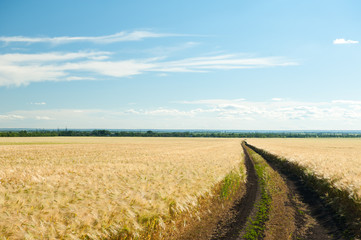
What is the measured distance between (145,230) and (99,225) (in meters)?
1.46

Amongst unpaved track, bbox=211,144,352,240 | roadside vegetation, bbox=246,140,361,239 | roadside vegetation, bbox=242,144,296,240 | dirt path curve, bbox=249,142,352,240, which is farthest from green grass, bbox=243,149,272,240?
roadside vegetation, bbox=246,140,361,239

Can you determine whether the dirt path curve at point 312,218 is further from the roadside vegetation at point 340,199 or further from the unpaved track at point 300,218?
the roadside vegetation at point 340,199

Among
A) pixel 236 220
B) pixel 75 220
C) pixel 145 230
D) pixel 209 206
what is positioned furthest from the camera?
pixel 209 206

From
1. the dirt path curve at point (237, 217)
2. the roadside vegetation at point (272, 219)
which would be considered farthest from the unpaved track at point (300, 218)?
the roadside vegetation at point (272, 219)

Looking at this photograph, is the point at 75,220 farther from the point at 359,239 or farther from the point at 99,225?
the point at 359,239

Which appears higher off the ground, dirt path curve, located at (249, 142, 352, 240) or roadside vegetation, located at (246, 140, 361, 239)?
roadside vegetation, located at (246, 140, 361, 239)

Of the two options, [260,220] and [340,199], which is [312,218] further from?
[260,220]

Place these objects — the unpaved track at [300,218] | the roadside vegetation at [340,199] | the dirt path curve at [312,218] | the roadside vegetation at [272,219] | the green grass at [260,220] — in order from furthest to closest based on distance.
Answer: the roadside vegetation at [340,199]
the dirt path curve at [312,218]
the unpaved track at [300,218]
the roadside vegetation at [272,219]
the green grass at [260,220]

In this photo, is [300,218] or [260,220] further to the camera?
[300,218]

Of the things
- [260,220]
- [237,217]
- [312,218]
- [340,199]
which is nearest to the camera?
[260,220]

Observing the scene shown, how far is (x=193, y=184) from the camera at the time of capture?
12.5m

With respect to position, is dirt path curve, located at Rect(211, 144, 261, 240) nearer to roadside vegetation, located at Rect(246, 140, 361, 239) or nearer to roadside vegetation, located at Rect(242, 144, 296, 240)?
roadside vegetation, located at Rect(242, 144, 296, 240)

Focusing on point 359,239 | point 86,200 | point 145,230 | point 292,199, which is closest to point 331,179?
point 292,199

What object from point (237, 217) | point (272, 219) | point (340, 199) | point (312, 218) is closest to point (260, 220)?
point (272, 219)
